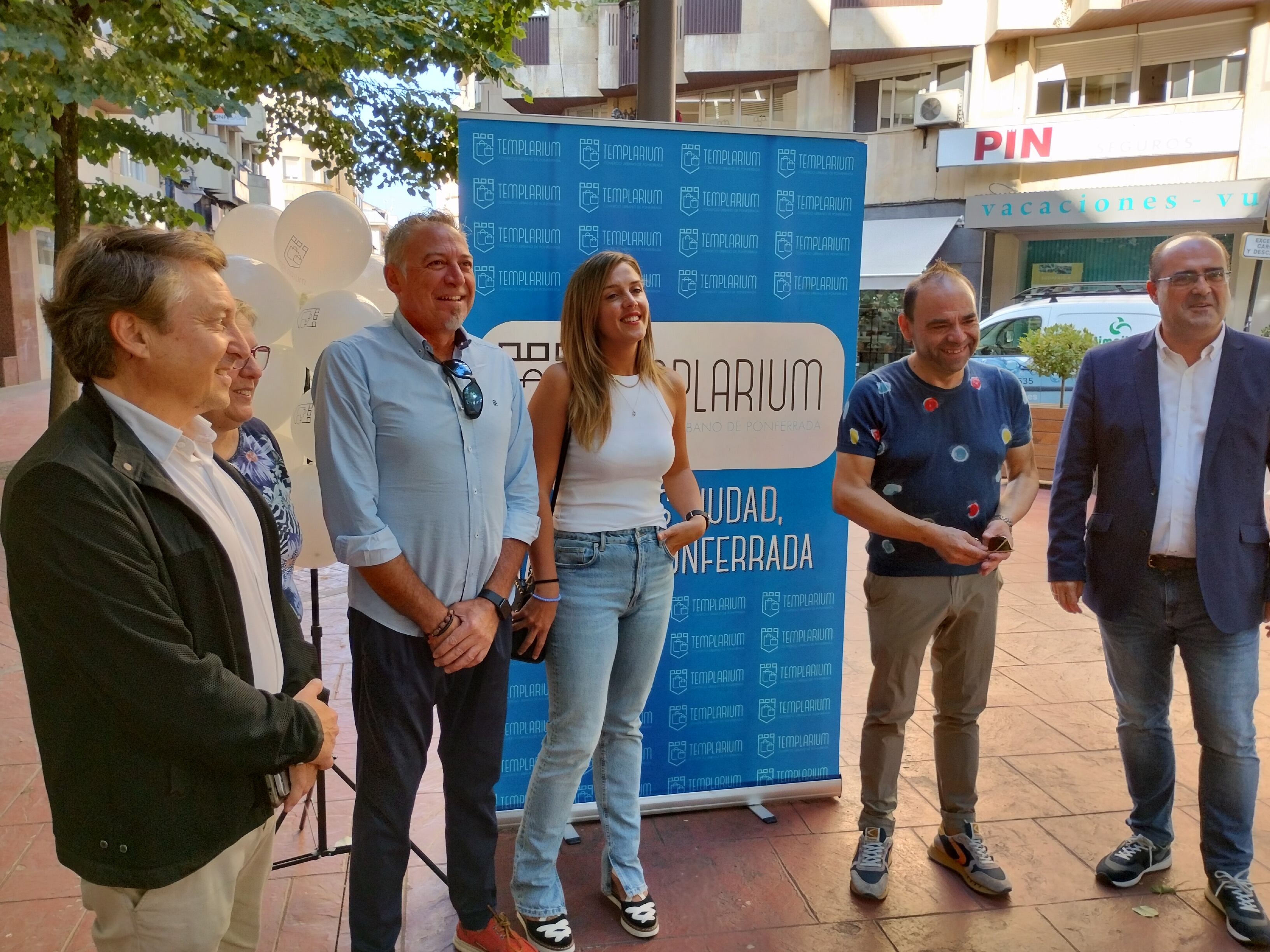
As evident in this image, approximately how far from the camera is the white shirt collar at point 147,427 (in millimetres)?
1568

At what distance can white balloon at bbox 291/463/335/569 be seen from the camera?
3389 millimetres

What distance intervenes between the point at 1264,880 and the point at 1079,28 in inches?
743

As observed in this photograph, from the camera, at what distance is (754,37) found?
21.1 metres

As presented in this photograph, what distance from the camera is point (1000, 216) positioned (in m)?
18.6

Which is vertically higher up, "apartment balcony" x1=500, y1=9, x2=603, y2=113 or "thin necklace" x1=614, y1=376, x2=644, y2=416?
"apartment balcony" x1=500, y1=9, x2=603, y2=113

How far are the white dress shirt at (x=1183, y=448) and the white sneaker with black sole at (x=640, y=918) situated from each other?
182cm

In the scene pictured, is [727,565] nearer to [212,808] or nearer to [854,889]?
[854,889]

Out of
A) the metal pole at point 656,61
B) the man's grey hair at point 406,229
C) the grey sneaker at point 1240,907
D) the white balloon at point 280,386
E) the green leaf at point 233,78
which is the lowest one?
the grey sneaker at point 1240,907

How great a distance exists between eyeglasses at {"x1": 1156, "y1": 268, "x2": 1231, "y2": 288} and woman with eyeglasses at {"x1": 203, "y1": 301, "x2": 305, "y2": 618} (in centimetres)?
255

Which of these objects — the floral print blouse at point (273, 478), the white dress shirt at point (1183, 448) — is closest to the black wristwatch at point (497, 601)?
the floral print blouse at point (273, 478)

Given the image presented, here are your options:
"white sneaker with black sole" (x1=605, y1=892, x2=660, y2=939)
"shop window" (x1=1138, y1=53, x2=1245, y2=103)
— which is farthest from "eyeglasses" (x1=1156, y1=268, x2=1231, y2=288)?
"shop window" (x1=1138, y1=53, x2=1245, y2=103)

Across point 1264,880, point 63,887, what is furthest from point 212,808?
point 1264,880

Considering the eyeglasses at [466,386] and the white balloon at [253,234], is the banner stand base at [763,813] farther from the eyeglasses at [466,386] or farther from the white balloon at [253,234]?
the white balloon at [253,234]

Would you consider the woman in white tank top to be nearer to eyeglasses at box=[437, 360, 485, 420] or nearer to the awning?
eyeglasses at box=[437, 360, 485, 420]
